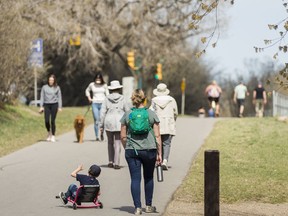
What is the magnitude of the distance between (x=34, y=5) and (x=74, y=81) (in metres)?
18.2

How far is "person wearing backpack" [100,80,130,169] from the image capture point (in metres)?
16.1

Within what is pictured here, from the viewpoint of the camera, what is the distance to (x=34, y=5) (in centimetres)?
3778

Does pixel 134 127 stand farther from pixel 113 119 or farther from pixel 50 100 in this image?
pixel 50 100

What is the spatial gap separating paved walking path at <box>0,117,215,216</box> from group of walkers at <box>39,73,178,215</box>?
36 centimetres

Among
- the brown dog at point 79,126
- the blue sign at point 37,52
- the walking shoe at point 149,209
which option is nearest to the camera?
the walking shoe at point 149,209

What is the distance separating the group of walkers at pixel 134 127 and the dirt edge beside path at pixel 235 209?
582mm

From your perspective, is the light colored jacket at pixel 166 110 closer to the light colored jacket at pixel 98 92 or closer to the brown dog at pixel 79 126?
the brown dog at pixel 79 126

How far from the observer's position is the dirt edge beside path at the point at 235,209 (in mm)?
11430

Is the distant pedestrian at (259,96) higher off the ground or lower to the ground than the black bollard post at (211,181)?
higher

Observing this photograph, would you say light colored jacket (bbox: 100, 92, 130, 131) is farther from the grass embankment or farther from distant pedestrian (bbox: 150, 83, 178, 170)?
the grass embankment

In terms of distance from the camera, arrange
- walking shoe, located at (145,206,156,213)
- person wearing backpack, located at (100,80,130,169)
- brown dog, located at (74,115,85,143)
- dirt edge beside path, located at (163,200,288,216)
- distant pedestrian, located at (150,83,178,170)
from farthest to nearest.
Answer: brown dog, located at (74,115,85,143) → distant pedestrian, located at (150,83,178,170) → person wearing backpack, located at (100,80,130,169) → dirt edge beside path, located at (163,200,288,216) → walking shoe, located at (145,206,156,213)

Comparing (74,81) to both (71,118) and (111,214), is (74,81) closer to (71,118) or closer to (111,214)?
(71,118)

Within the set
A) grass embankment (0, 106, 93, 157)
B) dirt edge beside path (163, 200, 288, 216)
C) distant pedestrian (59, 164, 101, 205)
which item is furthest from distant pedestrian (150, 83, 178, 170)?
distant pedestrian (59, 164, 101, 205)

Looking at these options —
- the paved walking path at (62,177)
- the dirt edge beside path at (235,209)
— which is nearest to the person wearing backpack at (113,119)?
the paved walking path at (62,177)
